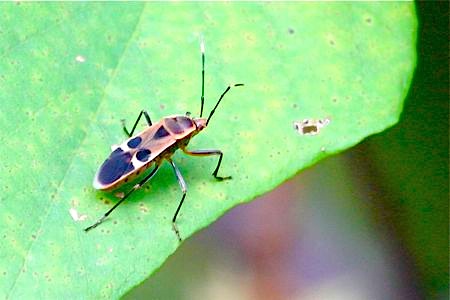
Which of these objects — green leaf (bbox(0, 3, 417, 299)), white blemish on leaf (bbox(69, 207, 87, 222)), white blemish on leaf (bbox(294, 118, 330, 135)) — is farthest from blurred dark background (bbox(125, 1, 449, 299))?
white blemish on leaf (bbox(69, 207, 87, 222))

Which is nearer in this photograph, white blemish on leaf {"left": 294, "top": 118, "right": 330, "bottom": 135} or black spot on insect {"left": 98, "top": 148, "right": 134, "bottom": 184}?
white blemish on leaf {"left": 294, "top": 118, "right": 330, "bottom": 135}

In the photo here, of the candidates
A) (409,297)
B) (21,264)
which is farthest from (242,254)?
(21,264)

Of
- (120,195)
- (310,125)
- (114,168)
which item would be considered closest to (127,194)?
(120,195)

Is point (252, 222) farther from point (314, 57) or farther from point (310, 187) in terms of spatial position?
point (314, 57)

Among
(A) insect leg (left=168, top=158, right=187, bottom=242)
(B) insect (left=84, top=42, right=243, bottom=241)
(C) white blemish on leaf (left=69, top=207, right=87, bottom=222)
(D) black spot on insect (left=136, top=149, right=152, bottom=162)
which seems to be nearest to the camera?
(A) insect leg (left=168, top=158, right=187, bottom=242)

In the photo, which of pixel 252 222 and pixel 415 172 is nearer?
pixel 415 172

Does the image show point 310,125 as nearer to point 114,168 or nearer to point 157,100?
point 157,100

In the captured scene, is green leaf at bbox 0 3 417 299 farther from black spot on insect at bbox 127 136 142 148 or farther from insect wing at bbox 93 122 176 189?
black spot on insect at bbox 127 136 142 148
